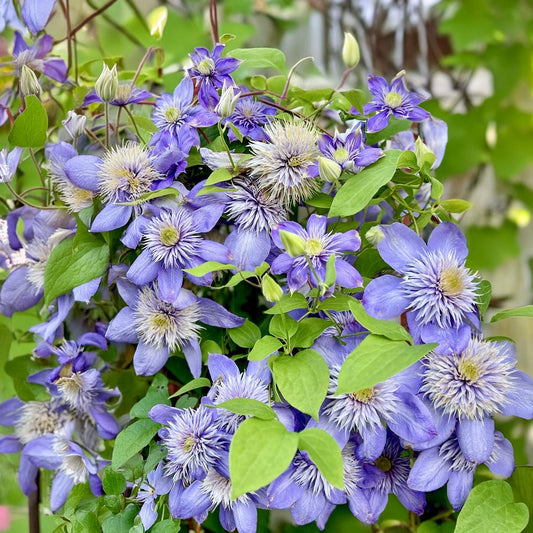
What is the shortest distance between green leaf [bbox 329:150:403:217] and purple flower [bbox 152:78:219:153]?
0.10 m

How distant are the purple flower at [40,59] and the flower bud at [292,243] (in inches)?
12.3

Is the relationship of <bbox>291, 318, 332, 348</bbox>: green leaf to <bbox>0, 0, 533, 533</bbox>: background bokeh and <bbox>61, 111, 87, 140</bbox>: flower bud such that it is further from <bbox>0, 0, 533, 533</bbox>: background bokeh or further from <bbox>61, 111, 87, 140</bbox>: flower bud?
<bbox>0, 0, 533, 533</bbox>: background bokeh

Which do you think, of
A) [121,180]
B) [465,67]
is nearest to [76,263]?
[121,180]

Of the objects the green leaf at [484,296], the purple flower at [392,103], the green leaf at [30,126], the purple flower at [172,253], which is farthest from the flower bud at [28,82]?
the green leaf at [484,296]

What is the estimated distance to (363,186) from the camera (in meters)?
0.41

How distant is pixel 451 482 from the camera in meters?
0.42

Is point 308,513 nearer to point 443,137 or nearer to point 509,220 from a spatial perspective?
point 443,137

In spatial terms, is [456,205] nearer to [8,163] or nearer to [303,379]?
[303,379]

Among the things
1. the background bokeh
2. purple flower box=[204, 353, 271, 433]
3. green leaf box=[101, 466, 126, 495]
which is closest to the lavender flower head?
purple flower box=[204, 353, 271, 433]

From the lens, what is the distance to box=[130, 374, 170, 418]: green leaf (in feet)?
1.49

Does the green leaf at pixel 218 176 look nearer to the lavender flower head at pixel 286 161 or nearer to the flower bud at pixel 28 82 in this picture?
the lavender flower head at pixel 286 161

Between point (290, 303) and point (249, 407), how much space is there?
7cm

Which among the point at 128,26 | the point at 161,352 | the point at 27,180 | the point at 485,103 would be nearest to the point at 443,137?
the point at 161,352

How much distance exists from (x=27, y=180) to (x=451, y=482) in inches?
18.3
